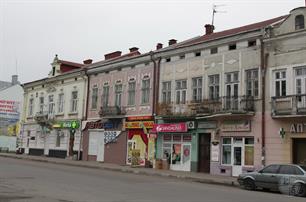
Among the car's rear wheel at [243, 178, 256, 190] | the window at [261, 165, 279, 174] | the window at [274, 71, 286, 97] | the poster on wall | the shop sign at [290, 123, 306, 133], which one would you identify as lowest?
the car's rear wheel at [243, 178, 256, 190]

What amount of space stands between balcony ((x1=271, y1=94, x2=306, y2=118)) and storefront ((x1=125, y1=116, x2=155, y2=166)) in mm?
10448

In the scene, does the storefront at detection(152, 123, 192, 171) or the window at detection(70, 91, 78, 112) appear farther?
the window at detection(70, 91, 78, 112)

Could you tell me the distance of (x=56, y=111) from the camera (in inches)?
1764

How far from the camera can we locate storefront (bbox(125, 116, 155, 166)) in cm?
3297

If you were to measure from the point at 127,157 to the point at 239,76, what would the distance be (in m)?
12.1

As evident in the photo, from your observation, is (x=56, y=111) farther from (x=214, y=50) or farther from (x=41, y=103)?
(x=214, y=50)

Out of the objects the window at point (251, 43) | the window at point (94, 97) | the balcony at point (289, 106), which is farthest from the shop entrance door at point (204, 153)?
the window at point (94, 97)

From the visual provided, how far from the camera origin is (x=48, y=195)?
1377 cm

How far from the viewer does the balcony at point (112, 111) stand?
117ft

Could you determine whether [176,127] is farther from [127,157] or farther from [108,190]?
[108,190]

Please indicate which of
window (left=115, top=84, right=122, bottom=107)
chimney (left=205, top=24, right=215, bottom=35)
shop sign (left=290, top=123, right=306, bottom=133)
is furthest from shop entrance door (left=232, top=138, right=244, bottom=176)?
chimney (left=205, top=24, right=215, bottom=35)

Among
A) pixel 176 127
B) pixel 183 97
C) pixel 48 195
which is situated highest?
pixel 183 97

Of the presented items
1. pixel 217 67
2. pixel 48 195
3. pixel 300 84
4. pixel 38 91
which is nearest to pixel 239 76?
pixel 217 67

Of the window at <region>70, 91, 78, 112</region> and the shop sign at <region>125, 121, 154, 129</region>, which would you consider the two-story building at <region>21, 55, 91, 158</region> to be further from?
the shop sign at <region>125, 121, 154, 129</region>
